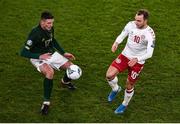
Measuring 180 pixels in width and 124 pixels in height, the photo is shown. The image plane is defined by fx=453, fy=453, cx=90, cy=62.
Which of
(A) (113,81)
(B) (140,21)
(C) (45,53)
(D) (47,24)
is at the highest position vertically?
(B) (140,21)

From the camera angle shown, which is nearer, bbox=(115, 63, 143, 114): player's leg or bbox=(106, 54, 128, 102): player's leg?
bbox=(115, 63, 143, 114): player's leg

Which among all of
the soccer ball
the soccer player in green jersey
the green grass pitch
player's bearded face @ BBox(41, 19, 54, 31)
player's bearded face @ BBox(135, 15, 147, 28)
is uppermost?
player's bearded face @ BBox(135, 15, 147, 28)

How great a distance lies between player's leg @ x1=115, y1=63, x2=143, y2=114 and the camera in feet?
31.2

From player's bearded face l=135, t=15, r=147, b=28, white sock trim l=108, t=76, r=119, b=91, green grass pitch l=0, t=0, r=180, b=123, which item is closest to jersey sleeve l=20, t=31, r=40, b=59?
green grass pitch l=0, t=0, r=180, b=123

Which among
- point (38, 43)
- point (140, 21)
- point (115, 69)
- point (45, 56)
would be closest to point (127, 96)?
point (115, 69)

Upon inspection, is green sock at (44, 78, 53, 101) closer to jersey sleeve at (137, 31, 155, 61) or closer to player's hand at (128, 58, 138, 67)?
player's hand at (128, 58, 138, 67)

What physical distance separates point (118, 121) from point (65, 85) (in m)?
1.79

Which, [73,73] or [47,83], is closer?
[47,83]

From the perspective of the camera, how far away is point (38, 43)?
963 centimetres

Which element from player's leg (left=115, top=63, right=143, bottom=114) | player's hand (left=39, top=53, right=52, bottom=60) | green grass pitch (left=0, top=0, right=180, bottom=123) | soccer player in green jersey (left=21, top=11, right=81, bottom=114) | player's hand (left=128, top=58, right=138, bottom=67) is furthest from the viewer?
green grass pitch (left=0, top=0, right=180, bottom=123)

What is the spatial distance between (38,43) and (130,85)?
7.04ft

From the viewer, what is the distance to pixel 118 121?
31.1 ft

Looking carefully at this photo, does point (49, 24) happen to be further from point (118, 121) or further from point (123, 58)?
point (118, 121)

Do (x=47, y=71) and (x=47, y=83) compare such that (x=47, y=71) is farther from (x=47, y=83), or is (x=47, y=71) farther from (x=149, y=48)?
(x=149, y=48)
